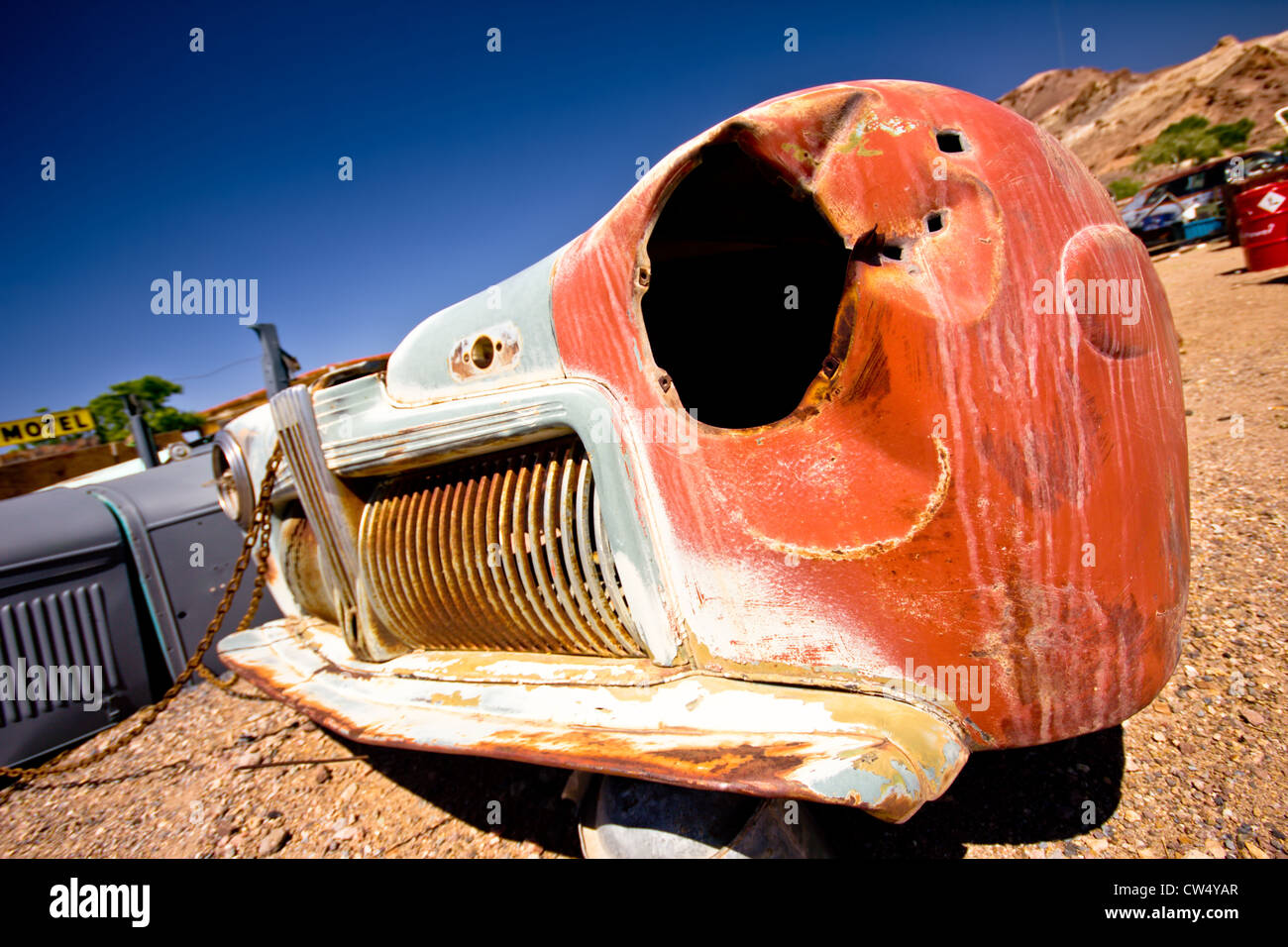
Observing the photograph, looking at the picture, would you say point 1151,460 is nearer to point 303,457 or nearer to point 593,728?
point 593,728

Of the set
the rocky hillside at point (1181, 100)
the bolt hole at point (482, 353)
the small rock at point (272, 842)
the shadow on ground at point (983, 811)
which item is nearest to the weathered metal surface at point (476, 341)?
the bolt hole at point (482, 353)

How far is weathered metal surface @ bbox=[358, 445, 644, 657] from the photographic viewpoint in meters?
1.77

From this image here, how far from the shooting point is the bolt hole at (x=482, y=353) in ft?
6.31

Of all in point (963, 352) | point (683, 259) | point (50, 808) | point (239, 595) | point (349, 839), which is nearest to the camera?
point (963, 352)

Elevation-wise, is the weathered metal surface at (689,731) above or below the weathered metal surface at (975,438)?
below

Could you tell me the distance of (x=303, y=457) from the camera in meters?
2.43

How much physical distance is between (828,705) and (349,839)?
173 cm

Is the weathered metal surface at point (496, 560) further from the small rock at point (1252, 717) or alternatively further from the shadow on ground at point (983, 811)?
the small rock at point (1252, 717)

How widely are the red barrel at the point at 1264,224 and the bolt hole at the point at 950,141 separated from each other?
976 cm

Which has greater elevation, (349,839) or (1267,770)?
(1267,770)

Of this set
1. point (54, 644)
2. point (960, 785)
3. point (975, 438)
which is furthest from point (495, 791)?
point (54, 644)

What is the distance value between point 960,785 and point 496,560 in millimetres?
1475

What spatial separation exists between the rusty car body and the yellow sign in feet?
27.6
